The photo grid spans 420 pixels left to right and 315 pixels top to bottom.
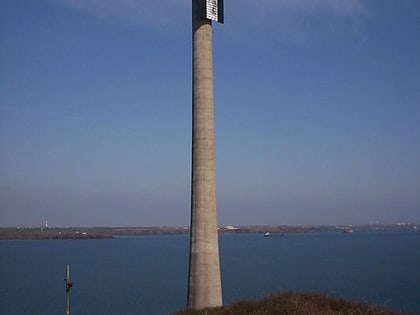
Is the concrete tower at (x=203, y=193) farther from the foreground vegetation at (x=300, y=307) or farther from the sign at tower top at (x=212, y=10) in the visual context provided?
the foreground vegetation at (x=300, y=307)

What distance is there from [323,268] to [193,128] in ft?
168

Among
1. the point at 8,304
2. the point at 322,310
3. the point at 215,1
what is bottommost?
the point at 8,304

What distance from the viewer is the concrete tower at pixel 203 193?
71.4 feet

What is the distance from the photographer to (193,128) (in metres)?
22.5

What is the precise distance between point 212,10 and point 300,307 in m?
14.3

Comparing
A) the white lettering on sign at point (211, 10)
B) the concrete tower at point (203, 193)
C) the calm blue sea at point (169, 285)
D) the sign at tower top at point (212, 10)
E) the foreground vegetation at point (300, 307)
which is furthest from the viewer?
the calm blue sea at point (169, 285)

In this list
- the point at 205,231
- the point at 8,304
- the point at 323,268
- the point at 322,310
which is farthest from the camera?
the point at 323,268

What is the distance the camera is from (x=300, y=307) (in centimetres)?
1527

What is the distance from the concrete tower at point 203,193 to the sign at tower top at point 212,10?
0.94ft

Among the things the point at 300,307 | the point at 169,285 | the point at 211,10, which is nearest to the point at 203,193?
the point at 300,307

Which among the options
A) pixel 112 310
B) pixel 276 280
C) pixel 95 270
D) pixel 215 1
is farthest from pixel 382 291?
pixel 95 270

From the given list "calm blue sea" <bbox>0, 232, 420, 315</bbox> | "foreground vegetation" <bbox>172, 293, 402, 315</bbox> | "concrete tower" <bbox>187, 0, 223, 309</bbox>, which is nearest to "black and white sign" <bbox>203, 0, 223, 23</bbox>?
"concrete tower" <bbox>187, 0, 223, 309</bbox>

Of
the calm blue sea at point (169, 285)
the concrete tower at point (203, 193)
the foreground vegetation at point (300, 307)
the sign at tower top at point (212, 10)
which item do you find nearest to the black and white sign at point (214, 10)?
the sign at tower top at point (212, 10)

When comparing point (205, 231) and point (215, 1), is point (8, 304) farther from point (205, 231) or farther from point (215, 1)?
point (215, 1)
